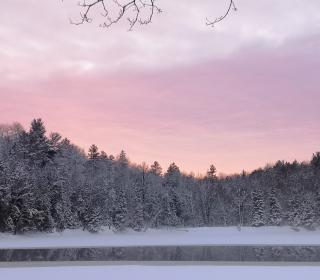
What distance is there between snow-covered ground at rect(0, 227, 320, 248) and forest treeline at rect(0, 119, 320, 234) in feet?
4.13

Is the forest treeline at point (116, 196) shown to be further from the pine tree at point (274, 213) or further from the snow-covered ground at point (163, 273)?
the snow-covered ground at point (163, 273)

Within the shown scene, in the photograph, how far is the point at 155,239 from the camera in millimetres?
53781

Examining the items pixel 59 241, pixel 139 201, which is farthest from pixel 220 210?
pixel 59 241

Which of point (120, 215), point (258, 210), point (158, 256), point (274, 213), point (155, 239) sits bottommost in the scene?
point (158, 256)

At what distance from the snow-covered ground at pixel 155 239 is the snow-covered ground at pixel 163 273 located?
74.9 ft

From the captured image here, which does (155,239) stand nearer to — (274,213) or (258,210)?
(258,210)

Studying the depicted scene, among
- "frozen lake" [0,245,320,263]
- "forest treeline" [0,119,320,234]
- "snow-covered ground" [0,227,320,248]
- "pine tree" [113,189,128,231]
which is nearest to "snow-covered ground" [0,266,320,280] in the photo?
"frozen lake" [0,245,320,263]

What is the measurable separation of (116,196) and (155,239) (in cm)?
1927

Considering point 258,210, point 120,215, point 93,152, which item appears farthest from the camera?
point 93,152

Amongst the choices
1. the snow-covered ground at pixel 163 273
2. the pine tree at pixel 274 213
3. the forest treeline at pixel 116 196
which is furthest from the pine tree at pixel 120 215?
the snow-covered ground at pixel 163 273

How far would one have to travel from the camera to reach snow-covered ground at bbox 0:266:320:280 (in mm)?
18094

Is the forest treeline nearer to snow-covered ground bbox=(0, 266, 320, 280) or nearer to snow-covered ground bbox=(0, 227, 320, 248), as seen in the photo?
snow-covered ground bbox=(0, 227, 320, 248)

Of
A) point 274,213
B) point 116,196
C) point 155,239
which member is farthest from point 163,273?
point 274,213

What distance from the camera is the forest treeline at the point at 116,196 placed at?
2058 inches
